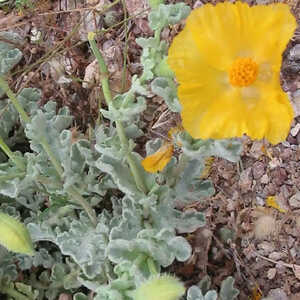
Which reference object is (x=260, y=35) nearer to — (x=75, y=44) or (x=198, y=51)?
(x=198, y=51)

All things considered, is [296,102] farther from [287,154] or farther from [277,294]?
[277,294]

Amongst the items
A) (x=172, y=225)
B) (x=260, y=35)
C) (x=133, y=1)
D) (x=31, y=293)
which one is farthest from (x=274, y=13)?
(x=133, y=1)

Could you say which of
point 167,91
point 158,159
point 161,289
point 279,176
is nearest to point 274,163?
point 279,176

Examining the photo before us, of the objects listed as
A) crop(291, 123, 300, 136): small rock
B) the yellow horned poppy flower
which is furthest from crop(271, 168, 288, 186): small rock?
the yellow horned poppy flower

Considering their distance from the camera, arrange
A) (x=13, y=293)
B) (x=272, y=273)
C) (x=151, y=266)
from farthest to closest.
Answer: (x=272, y=273)
(x=13, y=293)
(x=151, y=266)

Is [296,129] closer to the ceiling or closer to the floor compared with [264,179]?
closer to the ceiling

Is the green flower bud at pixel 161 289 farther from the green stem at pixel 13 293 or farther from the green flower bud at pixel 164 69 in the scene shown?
the green stem at pixel 13 293

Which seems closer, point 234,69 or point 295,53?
point 234,69

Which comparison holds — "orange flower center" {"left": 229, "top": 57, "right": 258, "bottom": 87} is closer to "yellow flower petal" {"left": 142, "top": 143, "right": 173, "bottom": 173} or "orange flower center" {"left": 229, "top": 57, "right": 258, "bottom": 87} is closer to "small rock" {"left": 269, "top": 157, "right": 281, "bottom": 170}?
"yellow flower petal" {"left": 142, "top": 143, "right": 173, "bottom": 173}
